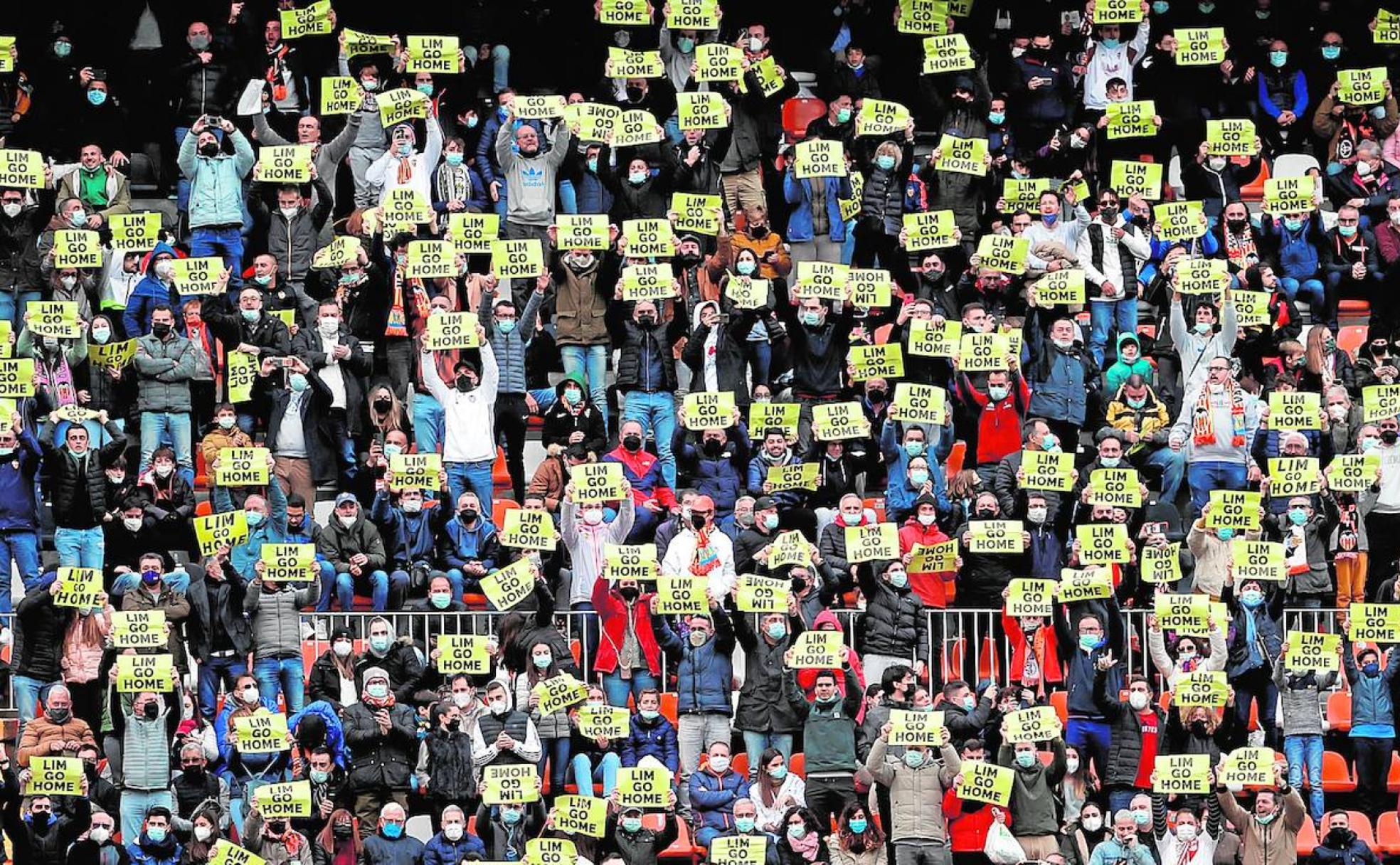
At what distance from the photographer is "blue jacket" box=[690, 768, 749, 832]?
2617cm

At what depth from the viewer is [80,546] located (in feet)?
90.0

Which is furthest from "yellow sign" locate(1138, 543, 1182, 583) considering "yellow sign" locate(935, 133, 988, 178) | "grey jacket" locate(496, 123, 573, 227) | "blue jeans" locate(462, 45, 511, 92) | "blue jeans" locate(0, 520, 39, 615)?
"blue jeans" locate(0, 520, 39, 615)

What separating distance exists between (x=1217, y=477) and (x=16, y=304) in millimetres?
9503

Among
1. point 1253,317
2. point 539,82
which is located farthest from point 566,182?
point 1253,317

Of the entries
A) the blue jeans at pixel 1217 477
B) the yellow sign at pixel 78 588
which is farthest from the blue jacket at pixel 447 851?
the blue jeans at pixel 1217 477

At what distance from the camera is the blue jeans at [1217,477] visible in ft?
93.6

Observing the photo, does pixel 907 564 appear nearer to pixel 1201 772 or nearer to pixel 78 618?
pixel 1201 772

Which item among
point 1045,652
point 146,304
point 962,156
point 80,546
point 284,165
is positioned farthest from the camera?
point 962,156

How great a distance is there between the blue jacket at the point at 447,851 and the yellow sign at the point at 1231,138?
29.3 feet

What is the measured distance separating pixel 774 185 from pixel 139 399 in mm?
5586

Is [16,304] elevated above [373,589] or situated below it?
above

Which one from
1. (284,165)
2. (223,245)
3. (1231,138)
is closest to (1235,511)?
(1231,138)

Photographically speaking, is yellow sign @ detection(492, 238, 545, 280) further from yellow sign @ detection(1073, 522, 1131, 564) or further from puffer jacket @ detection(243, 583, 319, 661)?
yellow sign @ detection(1073, 522, 1131, 564)

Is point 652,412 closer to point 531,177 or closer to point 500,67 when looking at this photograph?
point 531,177
